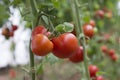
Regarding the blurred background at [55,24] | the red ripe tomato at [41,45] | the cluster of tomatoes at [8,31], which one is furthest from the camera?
the cluster of tomatoes at [8,31]

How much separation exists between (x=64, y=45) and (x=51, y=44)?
0.13 ft

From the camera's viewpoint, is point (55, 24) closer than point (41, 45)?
No

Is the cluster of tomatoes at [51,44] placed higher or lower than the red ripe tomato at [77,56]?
higher

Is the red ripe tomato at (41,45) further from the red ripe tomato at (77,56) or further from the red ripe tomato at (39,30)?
the red ripe tomato at (77,56)

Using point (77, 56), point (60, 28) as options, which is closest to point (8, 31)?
point (77, 56)

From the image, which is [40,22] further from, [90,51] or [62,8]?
[62,8]

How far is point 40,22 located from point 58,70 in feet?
8.49

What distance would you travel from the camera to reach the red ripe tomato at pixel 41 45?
93 centimetres

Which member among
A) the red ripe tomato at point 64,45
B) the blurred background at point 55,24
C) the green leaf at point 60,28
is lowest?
the blurred background at point 55,24

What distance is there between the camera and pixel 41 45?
94 cm

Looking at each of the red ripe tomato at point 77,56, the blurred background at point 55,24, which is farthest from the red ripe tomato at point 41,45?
the red ripe tomato at point 77,56

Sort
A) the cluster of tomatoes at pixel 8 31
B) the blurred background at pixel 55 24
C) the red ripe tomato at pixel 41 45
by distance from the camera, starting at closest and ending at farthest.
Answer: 1. the red ripe tomato at pixel 41 45
2. the blurred background at pixel 55 24
3. the cluster of tomatoes at pixel 8 31

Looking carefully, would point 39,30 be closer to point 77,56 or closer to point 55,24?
point 55,24

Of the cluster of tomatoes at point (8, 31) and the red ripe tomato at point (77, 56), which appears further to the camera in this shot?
the cluster of tomatoes at point (8, 31)
